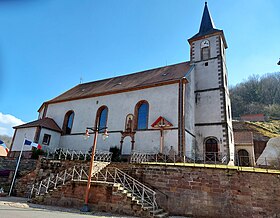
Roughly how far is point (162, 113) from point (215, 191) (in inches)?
374

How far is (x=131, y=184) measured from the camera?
12.2 metres

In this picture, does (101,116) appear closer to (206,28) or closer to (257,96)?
(206,28)

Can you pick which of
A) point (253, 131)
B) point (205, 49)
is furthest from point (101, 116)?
point (253, 131)

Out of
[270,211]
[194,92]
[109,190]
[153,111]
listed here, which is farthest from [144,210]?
[194,92]

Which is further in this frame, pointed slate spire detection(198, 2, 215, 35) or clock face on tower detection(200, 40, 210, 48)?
pointed slate spire detection(198, 2, 215, 35)

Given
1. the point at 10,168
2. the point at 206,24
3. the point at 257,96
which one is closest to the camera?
the point at 10,168

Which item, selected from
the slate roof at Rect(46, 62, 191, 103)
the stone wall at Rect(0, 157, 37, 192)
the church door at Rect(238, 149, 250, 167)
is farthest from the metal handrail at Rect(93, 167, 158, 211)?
the church door at Rect(238, 149, 250, 167)

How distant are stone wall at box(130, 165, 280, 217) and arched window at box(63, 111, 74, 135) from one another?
50.5 ft

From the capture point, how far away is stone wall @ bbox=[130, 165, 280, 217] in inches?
373

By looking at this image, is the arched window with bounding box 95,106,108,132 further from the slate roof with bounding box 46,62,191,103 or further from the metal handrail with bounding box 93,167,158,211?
the metal handrail with bounding box 93,167,158,211

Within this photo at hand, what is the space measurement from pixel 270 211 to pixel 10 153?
24.5 m

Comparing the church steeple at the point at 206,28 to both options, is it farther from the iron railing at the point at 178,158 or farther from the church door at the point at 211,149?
the iron railing at the point at 178,158

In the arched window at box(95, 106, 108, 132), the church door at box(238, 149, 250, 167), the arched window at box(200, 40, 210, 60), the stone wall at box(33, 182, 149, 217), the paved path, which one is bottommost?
the paved path

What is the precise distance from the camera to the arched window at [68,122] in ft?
79.7
